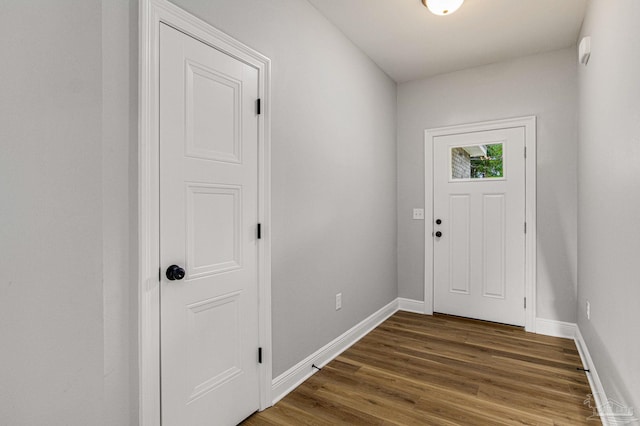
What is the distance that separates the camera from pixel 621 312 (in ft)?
5.09

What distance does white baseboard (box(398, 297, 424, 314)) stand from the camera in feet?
13.0

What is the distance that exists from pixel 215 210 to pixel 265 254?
46 cm

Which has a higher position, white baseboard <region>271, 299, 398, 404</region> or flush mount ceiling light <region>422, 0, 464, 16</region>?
flush mount ceiling light <region>422, 0, 464, 16</region>

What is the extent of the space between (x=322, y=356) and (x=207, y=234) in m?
1.48

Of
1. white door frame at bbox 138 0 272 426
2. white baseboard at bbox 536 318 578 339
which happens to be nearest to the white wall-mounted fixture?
white baseboard at bbox 536 318 578 339

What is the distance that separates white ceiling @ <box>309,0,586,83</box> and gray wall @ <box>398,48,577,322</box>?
0.56 ft

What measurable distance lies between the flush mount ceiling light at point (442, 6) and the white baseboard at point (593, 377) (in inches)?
103

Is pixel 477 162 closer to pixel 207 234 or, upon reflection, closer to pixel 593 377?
pixel 593 377
